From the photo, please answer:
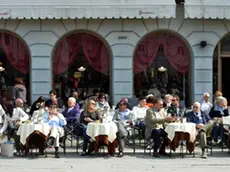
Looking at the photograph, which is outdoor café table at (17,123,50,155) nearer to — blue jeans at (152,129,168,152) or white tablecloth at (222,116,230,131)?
blue jeans at (152,129,168,152)

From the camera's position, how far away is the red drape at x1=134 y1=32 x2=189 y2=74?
21312 millimetres

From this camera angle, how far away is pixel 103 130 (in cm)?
1372

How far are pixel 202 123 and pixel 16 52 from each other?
29.9 feet

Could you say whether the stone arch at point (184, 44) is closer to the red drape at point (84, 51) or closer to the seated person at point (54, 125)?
→ the red drape at point (84, 51)

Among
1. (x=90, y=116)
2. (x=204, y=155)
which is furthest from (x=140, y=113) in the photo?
(x=204, y=155)

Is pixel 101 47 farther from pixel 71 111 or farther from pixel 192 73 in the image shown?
pixel 71 111

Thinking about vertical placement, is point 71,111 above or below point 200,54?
below

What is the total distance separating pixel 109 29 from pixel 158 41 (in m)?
1.95

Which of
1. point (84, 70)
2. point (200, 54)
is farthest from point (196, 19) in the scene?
point (84, 70)

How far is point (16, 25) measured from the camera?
21.0 m

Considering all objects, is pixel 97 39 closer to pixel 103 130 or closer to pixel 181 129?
pixel 103 130

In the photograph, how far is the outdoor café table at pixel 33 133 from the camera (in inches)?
535

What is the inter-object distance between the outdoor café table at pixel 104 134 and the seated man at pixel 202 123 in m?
2.15

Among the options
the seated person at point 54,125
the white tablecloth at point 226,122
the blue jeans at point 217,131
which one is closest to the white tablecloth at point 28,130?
the seated person at point 54,125
